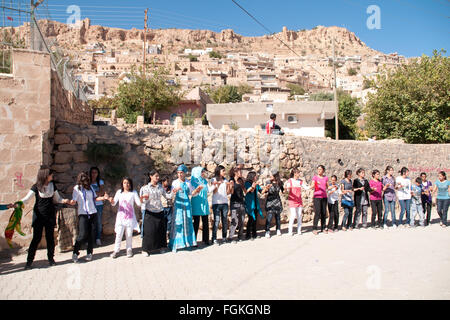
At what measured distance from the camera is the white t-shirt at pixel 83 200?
6.39 metres

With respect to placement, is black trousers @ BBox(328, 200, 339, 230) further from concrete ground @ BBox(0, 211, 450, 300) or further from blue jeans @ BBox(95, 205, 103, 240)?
blue jeans @ BBox(95, 205, 103, 240)

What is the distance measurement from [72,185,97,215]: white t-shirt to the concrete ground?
91 centimetres

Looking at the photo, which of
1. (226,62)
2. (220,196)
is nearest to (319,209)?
(220,196)

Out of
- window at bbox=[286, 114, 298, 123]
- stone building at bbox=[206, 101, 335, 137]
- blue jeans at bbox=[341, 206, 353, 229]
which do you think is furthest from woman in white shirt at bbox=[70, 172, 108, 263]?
window at bbox=[286, 114, 298, 123]

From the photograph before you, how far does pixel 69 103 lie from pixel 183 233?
5.50 metres

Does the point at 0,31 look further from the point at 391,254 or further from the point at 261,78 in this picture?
the point at 261,78

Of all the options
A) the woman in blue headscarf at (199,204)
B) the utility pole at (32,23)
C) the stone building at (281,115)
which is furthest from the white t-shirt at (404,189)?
the stone building at (281,115)

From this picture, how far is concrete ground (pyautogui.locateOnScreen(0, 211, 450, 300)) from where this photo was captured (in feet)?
14.8

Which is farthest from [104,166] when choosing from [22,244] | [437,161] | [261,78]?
[261,78]

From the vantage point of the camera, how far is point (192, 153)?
31.5 feet

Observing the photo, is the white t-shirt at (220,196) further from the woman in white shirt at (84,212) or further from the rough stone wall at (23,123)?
the rough stone wall at (23,123)

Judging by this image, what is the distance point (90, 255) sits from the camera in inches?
251
